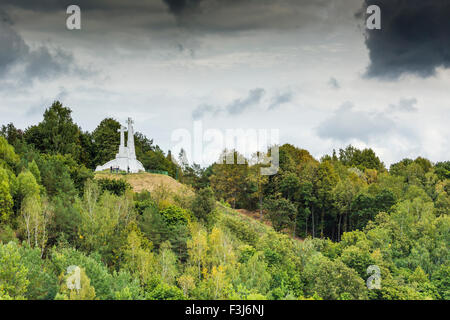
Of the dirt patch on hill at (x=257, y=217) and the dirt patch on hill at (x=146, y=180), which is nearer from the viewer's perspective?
the dirt patch on hill at (x=146, y=180)

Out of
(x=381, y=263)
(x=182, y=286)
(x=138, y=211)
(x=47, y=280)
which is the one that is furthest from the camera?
(x=138, y=211)

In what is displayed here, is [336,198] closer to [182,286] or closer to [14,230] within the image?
[182,286]

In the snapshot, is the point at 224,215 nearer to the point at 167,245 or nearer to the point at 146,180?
the point at 146,180

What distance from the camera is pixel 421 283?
172 ft

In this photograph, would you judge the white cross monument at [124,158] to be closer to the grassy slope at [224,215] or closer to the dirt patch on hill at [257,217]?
the grassy slope at [224,215]

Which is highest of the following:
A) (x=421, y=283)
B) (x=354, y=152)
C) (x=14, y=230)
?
(x=354, y=152)

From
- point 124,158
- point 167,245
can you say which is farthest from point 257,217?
point 167,245

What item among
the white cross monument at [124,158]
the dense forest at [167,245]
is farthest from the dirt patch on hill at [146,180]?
the dense forest at [167,245]

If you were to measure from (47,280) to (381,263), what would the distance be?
3559cm

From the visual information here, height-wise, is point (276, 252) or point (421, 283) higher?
point (276, 252)

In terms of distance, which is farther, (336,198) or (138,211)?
(336,198)

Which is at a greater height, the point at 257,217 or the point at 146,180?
the point at 146,180

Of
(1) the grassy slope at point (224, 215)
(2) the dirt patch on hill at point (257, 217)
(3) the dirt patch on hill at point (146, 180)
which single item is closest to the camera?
(1) the grassy slope at point (224, 215)
